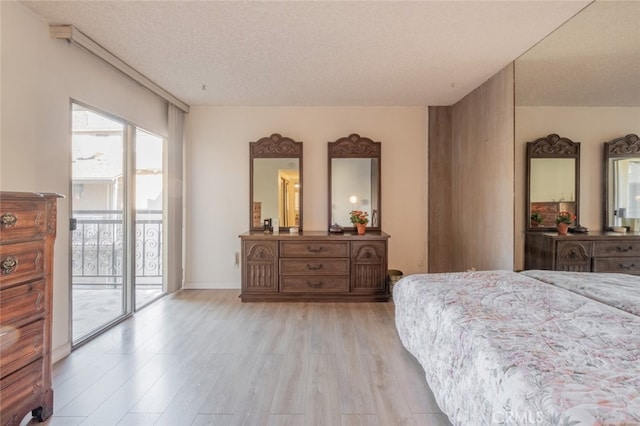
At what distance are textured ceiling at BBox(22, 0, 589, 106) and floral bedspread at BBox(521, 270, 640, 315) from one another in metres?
1.91

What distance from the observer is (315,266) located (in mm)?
4043

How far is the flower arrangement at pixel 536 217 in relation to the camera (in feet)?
9.56

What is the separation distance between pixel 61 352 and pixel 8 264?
1.42m

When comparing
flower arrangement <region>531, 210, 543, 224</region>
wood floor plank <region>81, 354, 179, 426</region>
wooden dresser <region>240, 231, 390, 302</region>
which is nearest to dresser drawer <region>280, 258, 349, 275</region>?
wooden dresser <region>240, 231, 390, 302</region>

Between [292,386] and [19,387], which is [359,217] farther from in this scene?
[19,387]

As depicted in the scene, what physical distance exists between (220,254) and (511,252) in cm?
368

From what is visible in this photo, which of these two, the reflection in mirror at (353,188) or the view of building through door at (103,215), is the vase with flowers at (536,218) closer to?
the reflection in mirror at (353,188)

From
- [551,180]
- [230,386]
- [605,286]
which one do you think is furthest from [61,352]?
[551,180]

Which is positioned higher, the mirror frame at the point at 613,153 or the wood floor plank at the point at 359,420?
the mirror frame at the point at 613,153

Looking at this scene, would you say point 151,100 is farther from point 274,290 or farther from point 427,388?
point 427,388

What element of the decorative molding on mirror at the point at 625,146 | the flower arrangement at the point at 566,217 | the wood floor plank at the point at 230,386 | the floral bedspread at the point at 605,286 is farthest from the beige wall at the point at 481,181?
the wood floor plank at the point at 230,386

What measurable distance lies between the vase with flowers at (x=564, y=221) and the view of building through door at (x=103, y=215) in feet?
13.5

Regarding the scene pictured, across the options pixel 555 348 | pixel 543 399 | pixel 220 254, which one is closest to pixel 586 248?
pixel 555 348

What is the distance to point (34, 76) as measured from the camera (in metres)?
2.34
